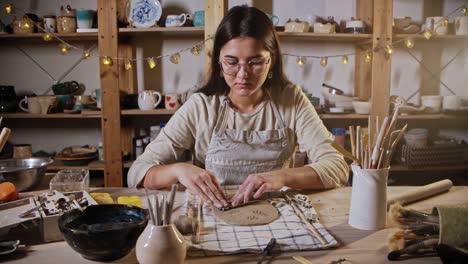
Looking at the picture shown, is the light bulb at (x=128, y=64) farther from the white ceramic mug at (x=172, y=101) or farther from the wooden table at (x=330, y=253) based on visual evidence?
the wooden table at (x=330, y=253)

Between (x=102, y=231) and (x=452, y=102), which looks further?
(x=452, y=102)

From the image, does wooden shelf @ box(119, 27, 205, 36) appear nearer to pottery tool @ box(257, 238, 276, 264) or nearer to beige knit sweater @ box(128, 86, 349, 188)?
beige knit sweater @ box(128, 86, 349, 188)

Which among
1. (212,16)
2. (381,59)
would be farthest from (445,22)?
(212,16)

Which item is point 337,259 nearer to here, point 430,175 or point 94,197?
point 94,197

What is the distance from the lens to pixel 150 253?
819 mm

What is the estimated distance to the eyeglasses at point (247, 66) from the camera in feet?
5.44

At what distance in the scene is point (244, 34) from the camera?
1692 millimetres

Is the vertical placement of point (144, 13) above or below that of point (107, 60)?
above

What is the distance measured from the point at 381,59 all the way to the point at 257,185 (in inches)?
83.6

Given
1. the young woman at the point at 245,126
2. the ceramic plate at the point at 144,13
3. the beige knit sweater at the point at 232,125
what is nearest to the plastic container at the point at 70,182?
the young woman at the point at 245,126

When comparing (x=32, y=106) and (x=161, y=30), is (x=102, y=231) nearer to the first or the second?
(x=161, y=30)

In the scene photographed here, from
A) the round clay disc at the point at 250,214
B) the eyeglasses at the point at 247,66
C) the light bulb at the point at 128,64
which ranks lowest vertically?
A: the round clay disc at the point at 250,214

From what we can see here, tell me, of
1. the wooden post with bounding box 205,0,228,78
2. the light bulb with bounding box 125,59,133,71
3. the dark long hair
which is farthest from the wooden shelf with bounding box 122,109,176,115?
the dark long hair

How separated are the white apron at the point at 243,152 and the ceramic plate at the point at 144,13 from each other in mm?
1544
